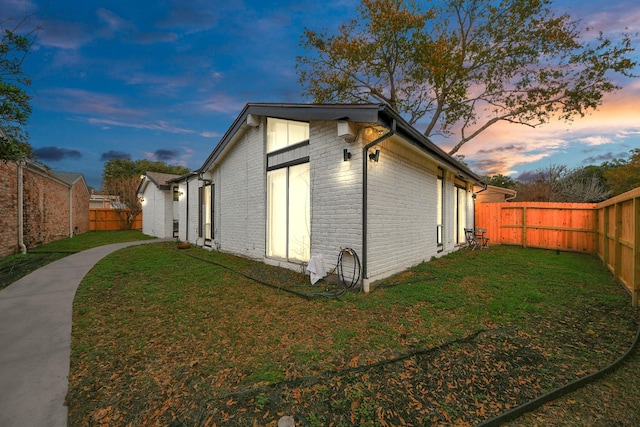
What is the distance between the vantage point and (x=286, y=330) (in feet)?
12.0

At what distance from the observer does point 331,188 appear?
579 cm

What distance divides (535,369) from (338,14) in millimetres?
15201

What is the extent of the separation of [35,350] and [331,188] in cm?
500

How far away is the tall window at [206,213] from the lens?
11216mm

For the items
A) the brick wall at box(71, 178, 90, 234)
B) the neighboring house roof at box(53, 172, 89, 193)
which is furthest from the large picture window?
A: the brick wall at box(71, 178, 90, 234)

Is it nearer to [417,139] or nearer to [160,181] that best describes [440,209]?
[417,139]

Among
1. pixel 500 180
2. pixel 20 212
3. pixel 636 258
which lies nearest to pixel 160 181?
pixel 20 212

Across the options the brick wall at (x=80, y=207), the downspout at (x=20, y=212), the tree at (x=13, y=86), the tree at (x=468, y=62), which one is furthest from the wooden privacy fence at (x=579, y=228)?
the brick wall at (x=80, y=207)

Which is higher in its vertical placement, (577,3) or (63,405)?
(577,3)

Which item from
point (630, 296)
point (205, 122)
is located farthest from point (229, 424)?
point (205, 122)

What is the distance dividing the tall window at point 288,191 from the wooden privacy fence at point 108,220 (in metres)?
21.0

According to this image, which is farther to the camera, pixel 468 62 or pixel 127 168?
pixel 127 168

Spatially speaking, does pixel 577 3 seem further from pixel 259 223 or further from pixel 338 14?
pixel 259 223

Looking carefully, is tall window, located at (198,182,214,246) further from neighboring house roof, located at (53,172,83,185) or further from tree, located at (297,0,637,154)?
neighboring house roof, located at (53,172,83,185)
